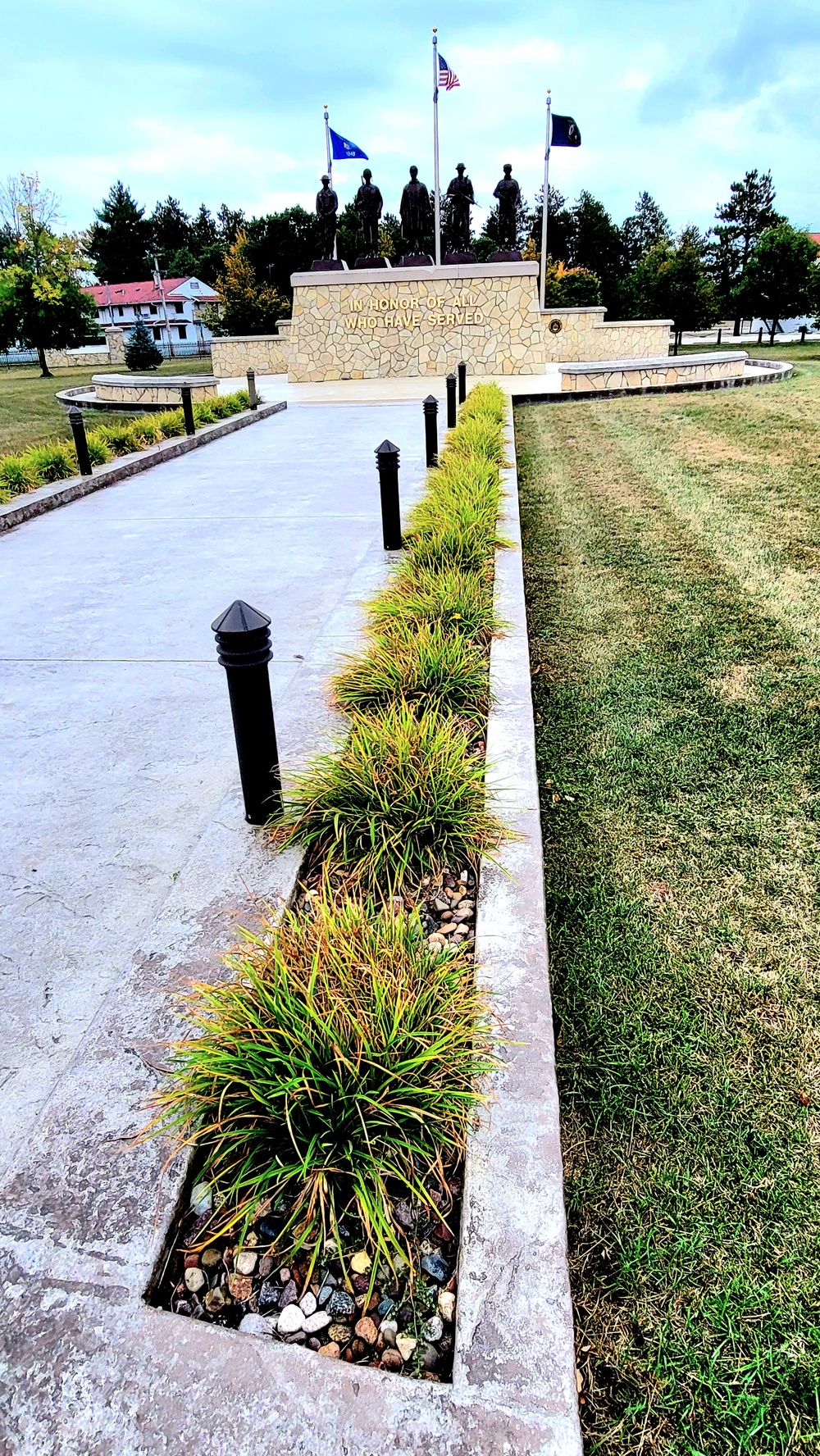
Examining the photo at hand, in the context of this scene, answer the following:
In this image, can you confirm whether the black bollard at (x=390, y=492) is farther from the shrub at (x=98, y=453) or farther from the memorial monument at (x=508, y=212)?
the memorial monument at (x=508, y=212)

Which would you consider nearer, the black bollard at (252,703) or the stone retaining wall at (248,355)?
the black bollard at (252,703)

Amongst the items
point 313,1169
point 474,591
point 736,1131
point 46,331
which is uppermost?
point 46,331

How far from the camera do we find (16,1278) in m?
1.62

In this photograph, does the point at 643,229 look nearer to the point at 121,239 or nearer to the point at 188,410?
the point at 121,239

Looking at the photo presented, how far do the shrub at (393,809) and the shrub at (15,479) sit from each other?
23.7 ft

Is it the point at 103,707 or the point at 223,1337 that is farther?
the point at 103,707

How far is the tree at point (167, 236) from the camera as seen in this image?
77.7 m

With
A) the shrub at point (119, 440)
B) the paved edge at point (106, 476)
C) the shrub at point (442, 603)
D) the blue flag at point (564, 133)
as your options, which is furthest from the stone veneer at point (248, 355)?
the shrub at point (442, 603)

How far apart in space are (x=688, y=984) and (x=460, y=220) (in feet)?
84.8

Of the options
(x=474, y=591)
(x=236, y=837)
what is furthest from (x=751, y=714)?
(x=236, y=837)

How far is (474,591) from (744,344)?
37723mm

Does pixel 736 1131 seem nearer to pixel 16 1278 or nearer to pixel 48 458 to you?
pixel 16 1278

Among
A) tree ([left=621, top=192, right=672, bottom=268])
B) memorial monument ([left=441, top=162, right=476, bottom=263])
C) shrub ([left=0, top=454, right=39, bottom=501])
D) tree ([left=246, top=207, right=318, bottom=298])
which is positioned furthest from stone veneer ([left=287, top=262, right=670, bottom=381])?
tree ([left=621, top=192, right=672, bottom=268])

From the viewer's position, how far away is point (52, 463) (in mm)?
9625
